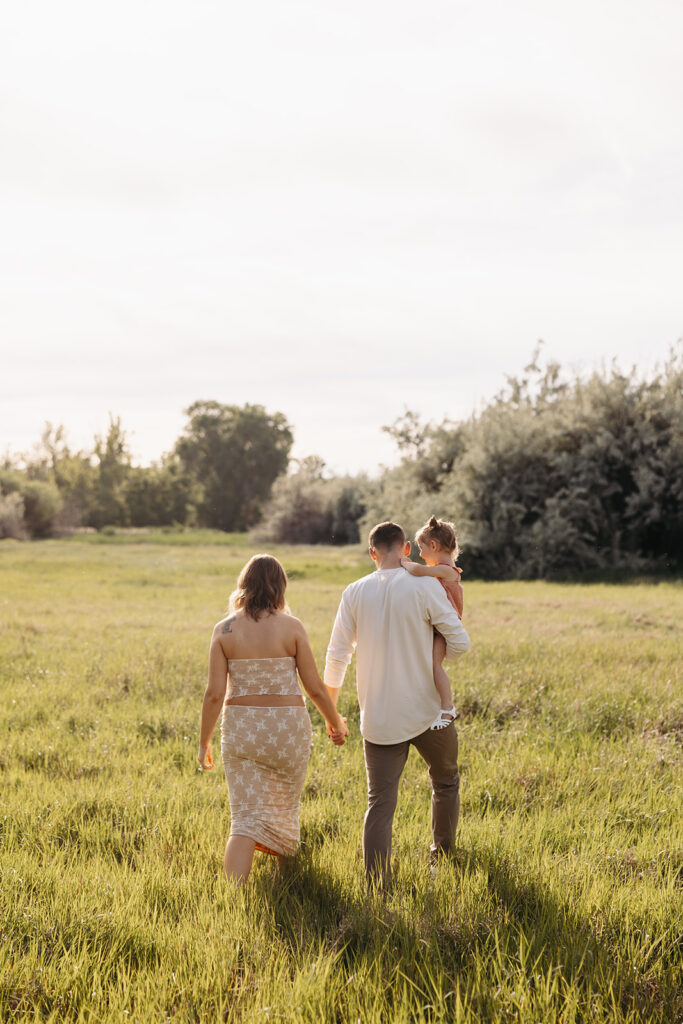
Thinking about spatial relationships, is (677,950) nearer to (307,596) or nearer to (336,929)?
(336,929)

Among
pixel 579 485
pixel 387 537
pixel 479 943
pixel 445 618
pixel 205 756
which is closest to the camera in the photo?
pixel 479 943

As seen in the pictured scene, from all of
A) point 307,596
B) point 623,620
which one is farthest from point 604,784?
point 307,596

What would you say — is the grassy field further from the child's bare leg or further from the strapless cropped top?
the strapless cropped top

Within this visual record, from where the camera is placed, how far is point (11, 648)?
1095 centimetres

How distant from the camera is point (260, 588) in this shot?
4344 millimetres

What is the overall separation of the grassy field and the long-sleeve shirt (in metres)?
0.84

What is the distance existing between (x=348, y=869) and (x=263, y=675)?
120cm

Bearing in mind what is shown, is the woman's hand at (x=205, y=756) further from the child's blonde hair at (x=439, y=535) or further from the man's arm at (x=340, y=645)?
the child's blonde hair at (x=439, y=535)

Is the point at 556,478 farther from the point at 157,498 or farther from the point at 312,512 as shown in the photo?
the point at 157,498

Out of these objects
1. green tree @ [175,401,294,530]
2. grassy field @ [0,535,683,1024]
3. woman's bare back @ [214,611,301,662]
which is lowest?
grassy field @ [0,535,683,1024]

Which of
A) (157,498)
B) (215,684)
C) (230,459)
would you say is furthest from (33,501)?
(215,684)

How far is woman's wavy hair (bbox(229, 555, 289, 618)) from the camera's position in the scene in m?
4.34

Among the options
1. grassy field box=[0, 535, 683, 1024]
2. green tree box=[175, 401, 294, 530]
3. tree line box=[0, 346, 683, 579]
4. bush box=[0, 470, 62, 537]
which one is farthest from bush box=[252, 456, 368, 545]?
grassy field box=[0, 535, 683, 1024]

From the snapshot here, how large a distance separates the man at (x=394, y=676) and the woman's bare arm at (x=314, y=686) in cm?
23
